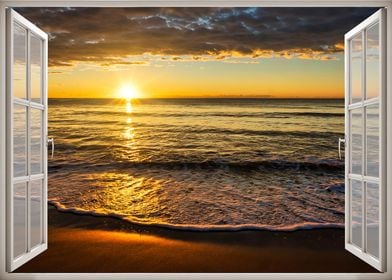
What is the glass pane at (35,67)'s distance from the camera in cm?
235

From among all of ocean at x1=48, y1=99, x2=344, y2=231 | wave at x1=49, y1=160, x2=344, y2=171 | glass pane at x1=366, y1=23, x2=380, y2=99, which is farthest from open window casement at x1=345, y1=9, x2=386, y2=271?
wave at x1=49, y1=160, x2=344, y2=171

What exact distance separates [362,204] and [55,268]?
2.96 metres

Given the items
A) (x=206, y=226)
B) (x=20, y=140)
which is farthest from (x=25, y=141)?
(x=206, y=226)

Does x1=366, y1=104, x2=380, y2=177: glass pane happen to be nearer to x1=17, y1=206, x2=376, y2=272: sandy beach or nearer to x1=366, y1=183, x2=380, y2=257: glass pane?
x1=366, y1=183, x2=380, y2=257: glass pane

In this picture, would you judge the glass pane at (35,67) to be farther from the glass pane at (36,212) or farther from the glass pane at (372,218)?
the glass pane at (372,218)

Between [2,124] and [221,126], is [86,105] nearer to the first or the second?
[221,126]

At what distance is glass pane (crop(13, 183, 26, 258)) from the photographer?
218 cm

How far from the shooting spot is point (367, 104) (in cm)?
224

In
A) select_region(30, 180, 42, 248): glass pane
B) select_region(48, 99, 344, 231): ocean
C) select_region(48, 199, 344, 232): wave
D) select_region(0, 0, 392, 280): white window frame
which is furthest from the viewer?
select_region(48, 99, 344, 231): ocean

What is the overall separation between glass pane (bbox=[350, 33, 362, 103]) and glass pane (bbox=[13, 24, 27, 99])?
71.8 inches

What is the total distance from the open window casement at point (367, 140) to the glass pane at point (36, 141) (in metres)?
1.78

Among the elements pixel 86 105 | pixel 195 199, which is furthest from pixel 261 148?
pixel 86 105

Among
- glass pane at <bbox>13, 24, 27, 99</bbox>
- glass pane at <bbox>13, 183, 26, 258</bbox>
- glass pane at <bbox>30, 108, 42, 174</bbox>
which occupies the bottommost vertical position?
glass pane at <bbox>13, 183, 26, 258</bbox>

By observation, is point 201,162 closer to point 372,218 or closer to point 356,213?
point 356,213
